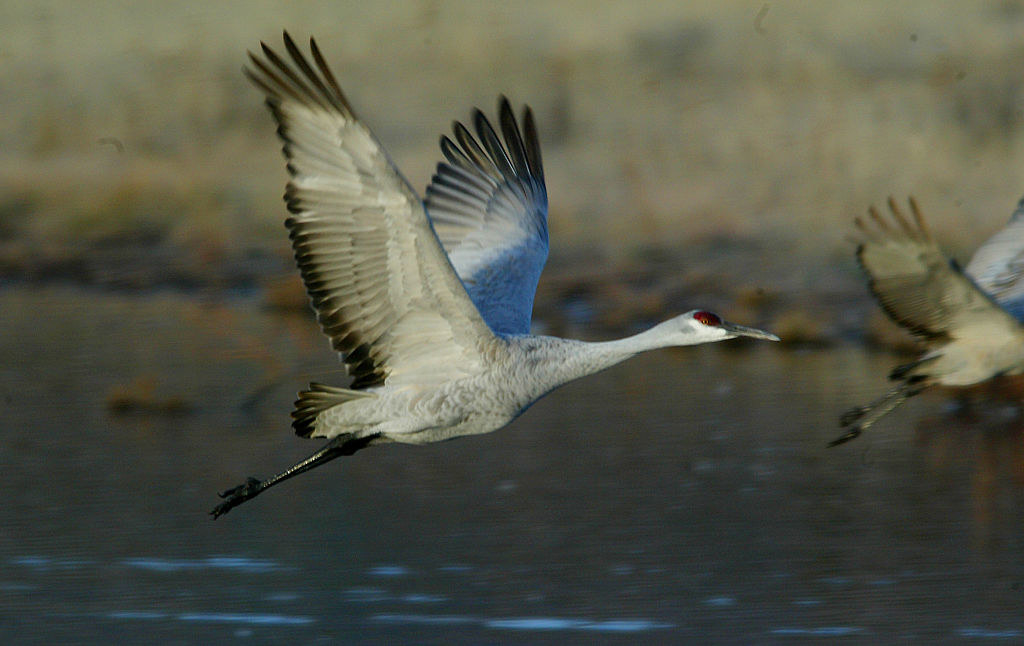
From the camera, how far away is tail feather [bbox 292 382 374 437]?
8.34 m

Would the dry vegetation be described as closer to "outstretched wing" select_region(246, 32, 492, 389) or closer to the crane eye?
the crane eye

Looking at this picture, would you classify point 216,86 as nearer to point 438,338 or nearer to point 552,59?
point 552,59

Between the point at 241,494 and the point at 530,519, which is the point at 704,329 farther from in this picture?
the point at 530,519

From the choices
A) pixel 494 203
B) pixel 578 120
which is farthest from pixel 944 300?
pixel 578 120

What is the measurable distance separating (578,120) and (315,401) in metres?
15.7

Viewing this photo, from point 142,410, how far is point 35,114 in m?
13.1

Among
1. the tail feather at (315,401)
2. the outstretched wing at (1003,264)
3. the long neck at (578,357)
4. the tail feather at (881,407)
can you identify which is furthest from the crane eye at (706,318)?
the outstretched wing at (1003,264)

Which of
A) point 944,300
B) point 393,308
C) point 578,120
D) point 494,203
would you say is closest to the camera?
point 393,308

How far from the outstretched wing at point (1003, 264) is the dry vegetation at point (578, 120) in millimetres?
8659

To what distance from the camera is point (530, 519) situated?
10.7 meters

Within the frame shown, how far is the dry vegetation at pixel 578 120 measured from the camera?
2106cm

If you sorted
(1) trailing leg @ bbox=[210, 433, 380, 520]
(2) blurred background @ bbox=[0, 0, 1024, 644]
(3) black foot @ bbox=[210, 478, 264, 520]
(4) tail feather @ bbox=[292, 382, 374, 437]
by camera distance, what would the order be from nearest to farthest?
(4) tail feather @ bbox=[292, 382, 374, 437] < (1) trailing leg @ bbox=[210, 433, 380, 520] < (3) black foot @ bbox=[210, 478, 264, 520] < (2) blurred background @ bbox=[0, 0, 1024, 644]

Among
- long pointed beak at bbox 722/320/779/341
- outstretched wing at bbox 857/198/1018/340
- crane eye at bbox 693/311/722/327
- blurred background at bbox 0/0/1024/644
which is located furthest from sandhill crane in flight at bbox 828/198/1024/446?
blurred background at bbox 0/0/1024/644

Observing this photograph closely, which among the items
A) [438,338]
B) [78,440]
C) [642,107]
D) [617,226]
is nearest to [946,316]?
[438,338]
